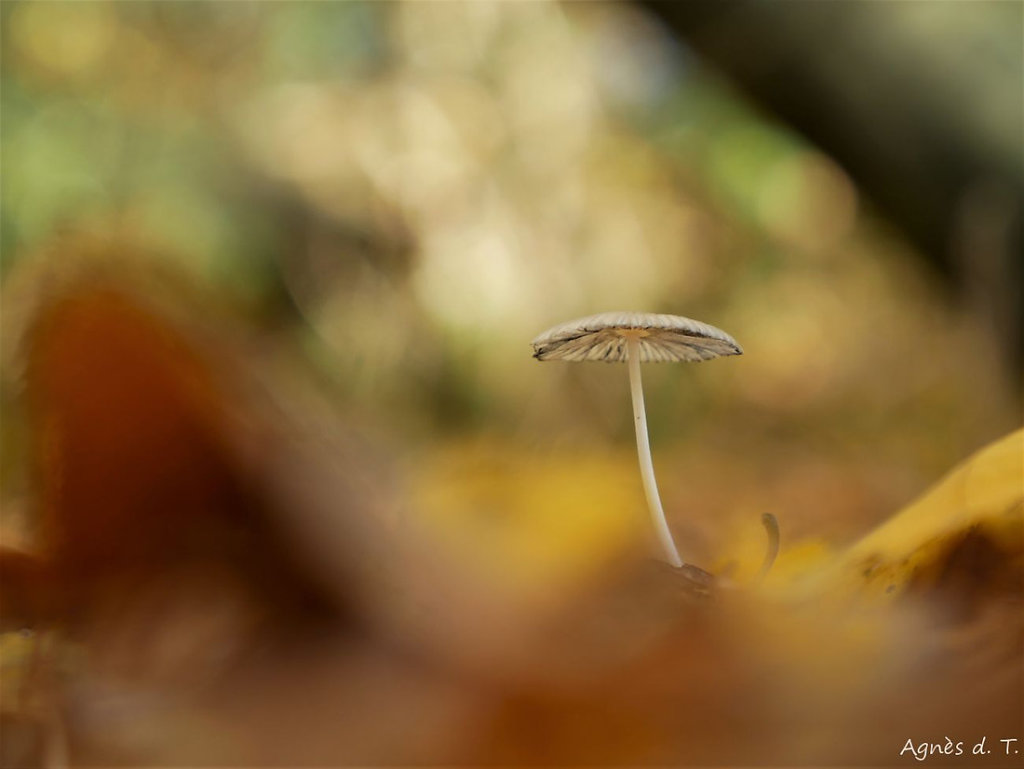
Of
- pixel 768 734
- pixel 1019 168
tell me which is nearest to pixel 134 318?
pixel 768 734

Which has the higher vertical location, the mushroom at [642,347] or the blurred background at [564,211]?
the blurred background at [564,211]

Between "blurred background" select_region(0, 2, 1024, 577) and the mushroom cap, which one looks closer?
the mushroom cap

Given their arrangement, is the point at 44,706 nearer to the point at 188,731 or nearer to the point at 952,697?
the point at 188,731

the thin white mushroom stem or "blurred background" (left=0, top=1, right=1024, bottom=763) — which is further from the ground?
"blurred background" (left=0, top=1, right=1024, bottom=763)

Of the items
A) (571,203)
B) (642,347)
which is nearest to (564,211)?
(571,203)

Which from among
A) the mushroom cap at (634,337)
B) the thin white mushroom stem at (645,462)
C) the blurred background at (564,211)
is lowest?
the thin white mushroom stem at (645,462)

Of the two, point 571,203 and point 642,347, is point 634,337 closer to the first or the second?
point 642,347

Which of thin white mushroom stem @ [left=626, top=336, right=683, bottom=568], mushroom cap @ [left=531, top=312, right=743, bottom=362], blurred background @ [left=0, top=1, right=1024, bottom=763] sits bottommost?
thin white mushroom stem @ [left=626, top=336, right=683, bottom=568]
